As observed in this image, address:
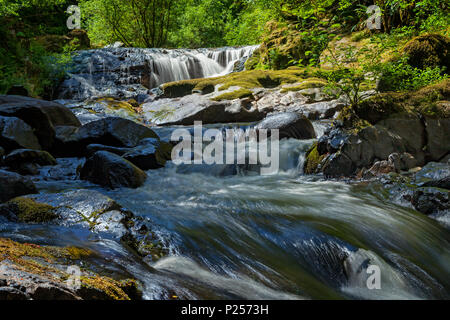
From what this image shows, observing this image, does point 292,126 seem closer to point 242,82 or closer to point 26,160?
point 242,82

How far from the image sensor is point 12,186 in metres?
4.05

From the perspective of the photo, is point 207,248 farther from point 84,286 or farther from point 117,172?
point 117,172

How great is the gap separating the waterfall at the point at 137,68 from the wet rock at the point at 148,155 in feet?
23.2

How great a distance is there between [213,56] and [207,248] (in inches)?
607

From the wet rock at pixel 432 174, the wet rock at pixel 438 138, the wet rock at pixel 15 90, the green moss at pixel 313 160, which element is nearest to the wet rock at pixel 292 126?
the green moss at pixel 313 160

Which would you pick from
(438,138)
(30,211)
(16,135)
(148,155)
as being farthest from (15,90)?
(438,138)

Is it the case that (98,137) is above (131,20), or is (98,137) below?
below

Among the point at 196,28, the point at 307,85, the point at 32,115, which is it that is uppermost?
the point at 196,28

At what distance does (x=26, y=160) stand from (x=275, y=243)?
5078 mm

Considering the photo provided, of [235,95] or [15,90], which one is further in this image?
[235,95]

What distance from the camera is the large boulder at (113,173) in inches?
212

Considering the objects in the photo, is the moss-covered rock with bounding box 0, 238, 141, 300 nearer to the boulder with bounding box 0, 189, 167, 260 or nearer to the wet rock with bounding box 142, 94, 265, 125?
the boulder with bounding box 0, 189, 167, 260

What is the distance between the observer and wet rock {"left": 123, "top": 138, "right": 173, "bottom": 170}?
21.4 feet

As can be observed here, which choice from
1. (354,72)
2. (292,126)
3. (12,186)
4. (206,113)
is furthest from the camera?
(206,113)
